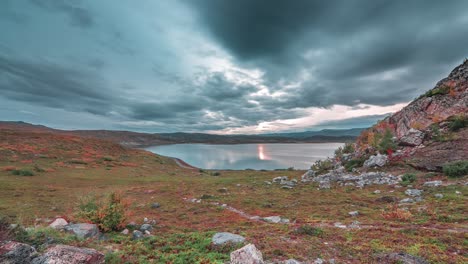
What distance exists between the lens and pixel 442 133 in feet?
63.6

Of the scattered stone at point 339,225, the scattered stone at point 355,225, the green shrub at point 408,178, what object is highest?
the green shrub at point 408,178

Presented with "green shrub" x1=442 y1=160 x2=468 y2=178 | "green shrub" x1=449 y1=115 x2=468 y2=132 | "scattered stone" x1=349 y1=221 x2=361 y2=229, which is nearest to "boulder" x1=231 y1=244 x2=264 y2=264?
"scattered stone" x1=349 y1=221 x2=361 y2=229

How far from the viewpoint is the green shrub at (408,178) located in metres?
15.1

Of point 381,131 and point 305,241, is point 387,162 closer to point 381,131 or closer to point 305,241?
point 381,131

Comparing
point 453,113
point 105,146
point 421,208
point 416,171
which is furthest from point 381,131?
point 105,146

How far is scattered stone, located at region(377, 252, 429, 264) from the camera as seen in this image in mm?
5172

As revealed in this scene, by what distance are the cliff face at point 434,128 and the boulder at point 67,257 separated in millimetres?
21220

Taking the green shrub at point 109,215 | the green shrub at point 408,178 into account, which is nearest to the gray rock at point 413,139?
the green shrub at point 408,178

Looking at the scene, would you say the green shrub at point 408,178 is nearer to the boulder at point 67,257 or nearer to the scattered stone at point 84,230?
the boulder at point 67,257

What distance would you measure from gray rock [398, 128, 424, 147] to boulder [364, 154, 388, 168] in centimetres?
249

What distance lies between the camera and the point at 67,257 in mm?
4594

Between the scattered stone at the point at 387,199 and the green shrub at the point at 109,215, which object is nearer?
the green shrub at the point at 109,215

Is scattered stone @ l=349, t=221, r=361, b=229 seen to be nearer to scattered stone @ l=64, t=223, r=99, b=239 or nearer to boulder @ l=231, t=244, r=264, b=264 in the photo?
boulder @ l=231, t=244, r=264, b=264

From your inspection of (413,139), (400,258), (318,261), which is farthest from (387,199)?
(413,139)
